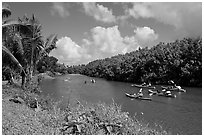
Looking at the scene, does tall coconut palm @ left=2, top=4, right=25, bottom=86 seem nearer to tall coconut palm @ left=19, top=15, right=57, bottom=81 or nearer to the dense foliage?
tall coconut palm @ left=19, top=15, right=57, bottom=81

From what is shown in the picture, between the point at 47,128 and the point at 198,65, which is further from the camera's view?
the point at 198,65

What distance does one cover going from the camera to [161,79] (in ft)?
133

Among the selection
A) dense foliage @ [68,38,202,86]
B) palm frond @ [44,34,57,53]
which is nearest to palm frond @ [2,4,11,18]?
palm frond @ [44,34,57,53]

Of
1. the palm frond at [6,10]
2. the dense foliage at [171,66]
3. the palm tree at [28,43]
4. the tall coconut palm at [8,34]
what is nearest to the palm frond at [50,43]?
the palm tree at [28,43]

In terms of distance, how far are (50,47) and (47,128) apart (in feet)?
33.7

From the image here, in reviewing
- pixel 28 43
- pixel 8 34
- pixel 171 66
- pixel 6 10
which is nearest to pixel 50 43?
pixel 28 43

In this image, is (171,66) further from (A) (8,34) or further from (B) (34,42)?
(A) (8,34)

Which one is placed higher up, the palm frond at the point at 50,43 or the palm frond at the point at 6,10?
the palm frond at the point at 6,10

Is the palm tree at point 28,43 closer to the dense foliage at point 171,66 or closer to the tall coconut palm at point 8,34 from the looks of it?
the tall coconut palm at point 8,34

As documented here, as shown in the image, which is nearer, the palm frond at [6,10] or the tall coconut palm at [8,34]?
the palm frond at [6,10]

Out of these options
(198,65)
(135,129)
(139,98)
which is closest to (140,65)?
(198,65)

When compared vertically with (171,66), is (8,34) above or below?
above

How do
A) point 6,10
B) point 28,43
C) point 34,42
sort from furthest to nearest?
point 28,43 < point 34,42 < point 6,10

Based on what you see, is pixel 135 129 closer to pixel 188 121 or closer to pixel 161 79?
pixel 188 121
